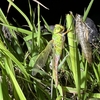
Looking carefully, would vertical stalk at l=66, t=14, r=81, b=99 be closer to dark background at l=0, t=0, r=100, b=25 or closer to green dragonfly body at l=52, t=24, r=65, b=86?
green dragonfly body at l=52, t=24, r=65, b=86

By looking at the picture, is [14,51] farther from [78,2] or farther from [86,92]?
[78,2]

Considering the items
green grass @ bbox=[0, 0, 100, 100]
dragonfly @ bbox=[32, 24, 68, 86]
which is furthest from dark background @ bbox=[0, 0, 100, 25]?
dragonfly @ bbox=[32, 24, 68, 86]

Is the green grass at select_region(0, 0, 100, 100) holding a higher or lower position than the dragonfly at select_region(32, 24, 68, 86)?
lower

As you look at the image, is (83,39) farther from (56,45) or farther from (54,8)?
(54,8)

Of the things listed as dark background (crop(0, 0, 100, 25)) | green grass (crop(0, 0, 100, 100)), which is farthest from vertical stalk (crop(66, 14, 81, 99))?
dark background (crop(0, 0, 100, 25))

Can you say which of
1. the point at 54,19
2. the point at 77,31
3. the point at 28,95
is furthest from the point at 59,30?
the point at 54,19

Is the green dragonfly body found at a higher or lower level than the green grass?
higher

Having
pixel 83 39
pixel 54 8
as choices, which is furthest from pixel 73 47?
pixel 54 8

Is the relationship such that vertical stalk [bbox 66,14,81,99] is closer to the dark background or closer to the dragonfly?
the dragonfly

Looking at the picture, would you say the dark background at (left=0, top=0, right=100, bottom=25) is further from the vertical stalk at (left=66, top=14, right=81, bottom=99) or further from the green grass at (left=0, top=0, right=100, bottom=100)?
the vertical stalk at (left=66, top=14, right=81, bottom=99)

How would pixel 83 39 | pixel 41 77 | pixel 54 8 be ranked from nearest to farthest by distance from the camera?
1. pixel 83 39
2. pixel 41 77
3. pixel 54 8

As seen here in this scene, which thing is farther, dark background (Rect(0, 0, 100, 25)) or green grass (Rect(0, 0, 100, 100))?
dark background (Rect(0, 0, 100, 25))
